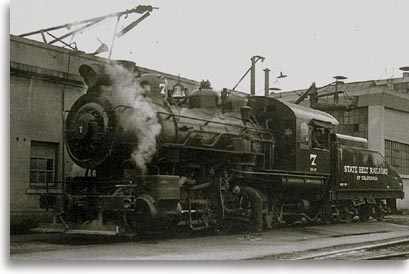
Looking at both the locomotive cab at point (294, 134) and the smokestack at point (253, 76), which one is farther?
the locomotive cab at point (294, 134)

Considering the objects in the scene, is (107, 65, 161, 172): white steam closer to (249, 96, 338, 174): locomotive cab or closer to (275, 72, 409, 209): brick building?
(249, 96, 338, 174): locomotive cab

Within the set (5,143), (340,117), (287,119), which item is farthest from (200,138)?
(340,117)

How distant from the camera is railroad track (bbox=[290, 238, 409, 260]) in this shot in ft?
25.4

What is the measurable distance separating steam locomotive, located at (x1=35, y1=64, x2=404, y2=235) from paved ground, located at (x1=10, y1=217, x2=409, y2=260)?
33 cm

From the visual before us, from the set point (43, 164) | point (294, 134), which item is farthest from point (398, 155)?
point (43, 164)

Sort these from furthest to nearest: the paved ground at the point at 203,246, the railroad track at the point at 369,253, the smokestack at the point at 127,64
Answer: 1. the smokestack at the point at 127,64
2. the railroad track at the point at 369,253
3. the paved ground at the point at 203,246

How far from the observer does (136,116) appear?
9086 millimetres

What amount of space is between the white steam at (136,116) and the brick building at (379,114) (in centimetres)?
597

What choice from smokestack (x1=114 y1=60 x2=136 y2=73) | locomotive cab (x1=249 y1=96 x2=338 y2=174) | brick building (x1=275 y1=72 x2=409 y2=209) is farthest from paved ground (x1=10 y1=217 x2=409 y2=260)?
brick building (x1=275 y1=72 x2=409 y2=209)

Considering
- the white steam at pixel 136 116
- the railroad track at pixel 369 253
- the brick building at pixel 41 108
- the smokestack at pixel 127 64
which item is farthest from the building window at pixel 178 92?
the railroad track at pixel 369 253

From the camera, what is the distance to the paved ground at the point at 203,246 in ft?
23.7

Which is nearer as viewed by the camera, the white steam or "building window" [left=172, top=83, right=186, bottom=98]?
the white steam

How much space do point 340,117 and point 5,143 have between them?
464 inches

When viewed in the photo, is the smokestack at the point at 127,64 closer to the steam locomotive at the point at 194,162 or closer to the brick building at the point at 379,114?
the steam locomotive at the point at 194,162
